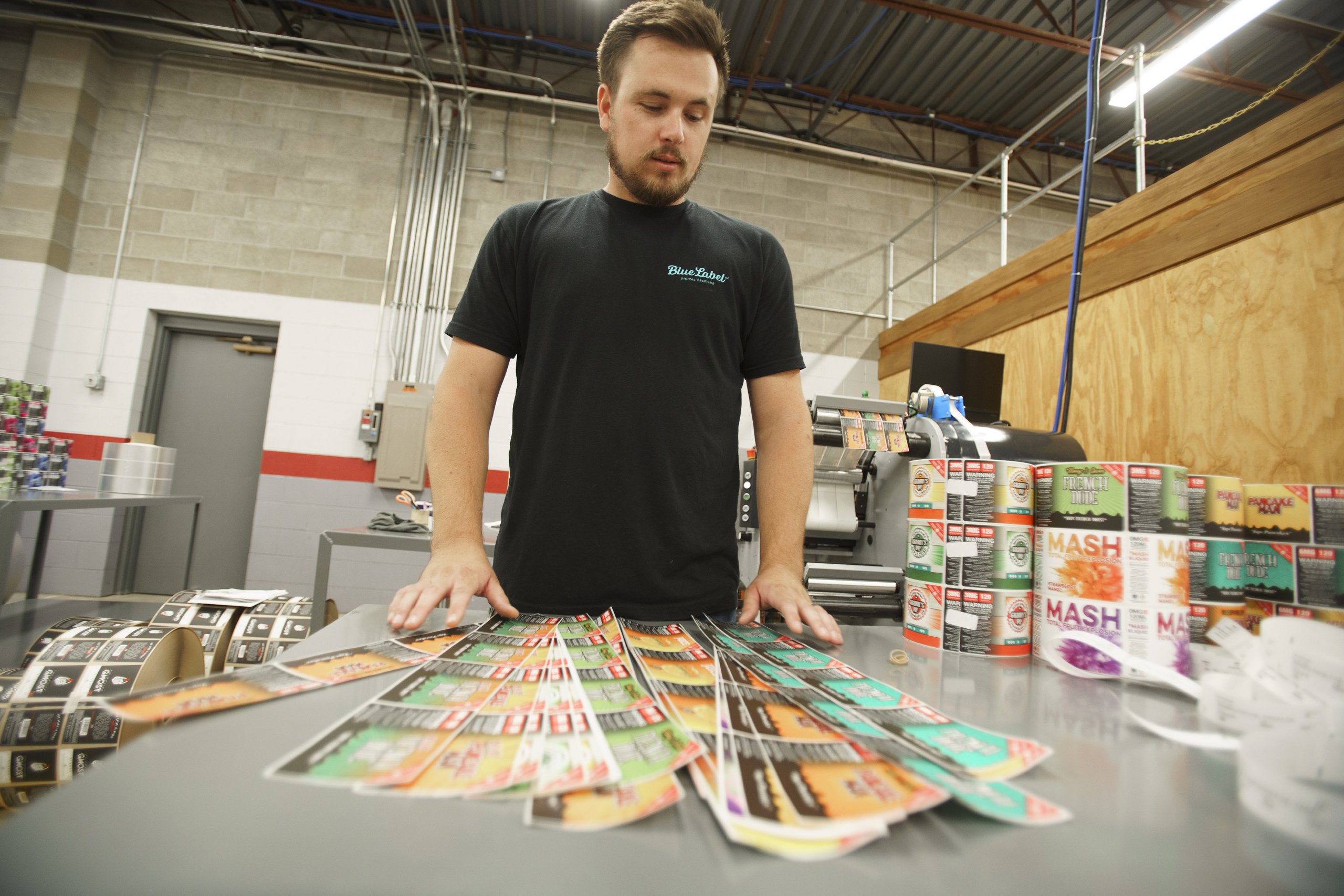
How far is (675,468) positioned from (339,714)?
0.60 meters

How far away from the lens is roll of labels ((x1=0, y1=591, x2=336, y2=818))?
Result: 3.08ft

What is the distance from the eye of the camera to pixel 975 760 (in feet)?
1.23

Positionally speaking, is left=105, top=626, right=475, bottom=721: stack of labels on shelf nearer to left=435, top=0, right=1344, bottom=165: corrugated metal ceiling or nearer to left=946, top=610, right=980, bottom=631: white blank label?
left=946, top=610, right=980, bottom=631: white blank label

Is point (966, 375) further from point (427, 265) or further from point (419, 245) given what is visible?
point (419, 245)

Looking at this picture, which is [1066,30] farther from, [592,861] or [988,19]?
[592,861]

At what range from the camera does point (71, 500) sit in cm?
204

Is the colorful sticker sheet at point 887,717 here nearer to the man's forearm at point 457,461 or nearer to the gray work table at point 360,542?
the man's forearm at point 457,461

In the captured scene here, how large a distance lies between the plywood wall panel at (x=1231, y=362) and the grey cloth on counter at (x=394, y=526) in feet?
9.62

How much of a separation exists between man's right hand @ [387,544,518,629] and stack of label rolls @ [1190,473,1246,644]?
34.3 inches

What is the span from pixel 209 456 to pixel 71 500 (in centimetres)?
241

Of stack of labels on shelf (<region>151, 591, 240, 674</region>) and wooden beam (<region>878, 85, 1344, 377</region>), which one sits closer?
stack of labels on shelf (<region>151, 591, 240, 674</region>)

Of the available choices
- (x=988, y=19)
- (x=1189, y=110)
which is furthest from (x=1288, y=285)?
(x=1189, y=110)

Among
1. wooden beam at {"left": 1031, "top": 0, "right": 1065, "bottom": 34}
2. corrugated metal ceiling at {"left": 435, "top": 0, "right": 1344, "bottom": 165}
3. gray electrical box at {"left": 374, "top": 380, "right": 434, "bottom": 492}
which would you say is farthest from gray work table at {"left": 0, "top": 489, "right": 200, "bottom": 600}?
wooden beam at {"left": 1031, "top": 0, "right": 1065, "bottom": 34}

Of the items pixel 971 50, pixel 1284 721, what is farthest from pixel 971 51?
pixel 1284 721
